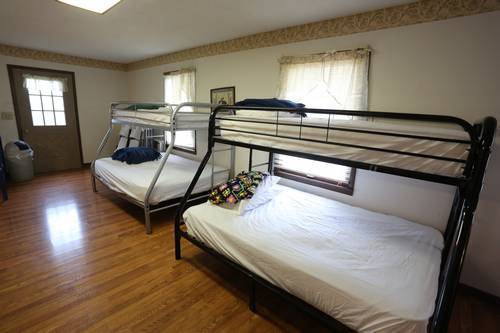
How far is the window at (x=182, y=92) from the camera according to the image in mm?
3965

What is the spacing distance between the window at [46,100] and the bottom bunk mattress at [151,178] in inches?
81.6

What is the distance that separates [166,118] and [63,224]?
1.82m

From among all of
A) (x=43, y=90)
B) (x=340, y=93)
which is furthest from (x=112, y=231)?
(x=43, y=90)

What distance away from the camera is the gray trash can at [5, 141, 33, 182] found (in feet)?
13.6

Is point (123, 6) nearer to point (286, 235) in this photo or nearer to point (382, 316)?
point (286, 235)

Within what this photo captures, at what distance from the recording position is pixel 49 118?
4.81 m

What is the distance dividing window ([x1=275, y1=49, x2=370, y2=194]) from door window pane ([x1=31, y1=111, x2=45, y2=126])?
16.2ft

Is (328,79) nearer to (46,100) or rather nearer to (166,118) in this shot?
(166,118)

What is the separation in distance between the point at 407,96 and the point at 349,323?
1869 mm

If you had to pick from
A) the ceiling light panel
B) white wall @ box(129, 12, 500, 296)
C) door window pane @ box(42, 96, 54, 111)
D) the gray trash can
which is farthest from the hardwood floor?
door window pane @ box(42, 96, 54, 111)

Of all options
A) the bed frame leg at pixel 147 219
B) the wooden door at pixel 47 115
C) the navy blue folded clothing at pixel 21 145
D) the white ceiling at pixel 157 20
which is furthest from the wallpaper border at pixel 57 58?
the bed frame leg at pixel 147 219

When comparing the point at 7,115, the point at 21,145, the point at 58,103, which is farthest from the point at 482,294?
the point at 7,115

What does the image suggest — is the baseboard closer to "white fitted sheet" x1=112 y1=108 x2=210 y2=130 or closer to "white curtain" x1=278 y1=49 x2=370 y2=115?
"white curtain" x1=278 y1=49 x2=370 y2=115

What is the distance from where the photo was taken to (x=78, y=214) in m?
3.15
